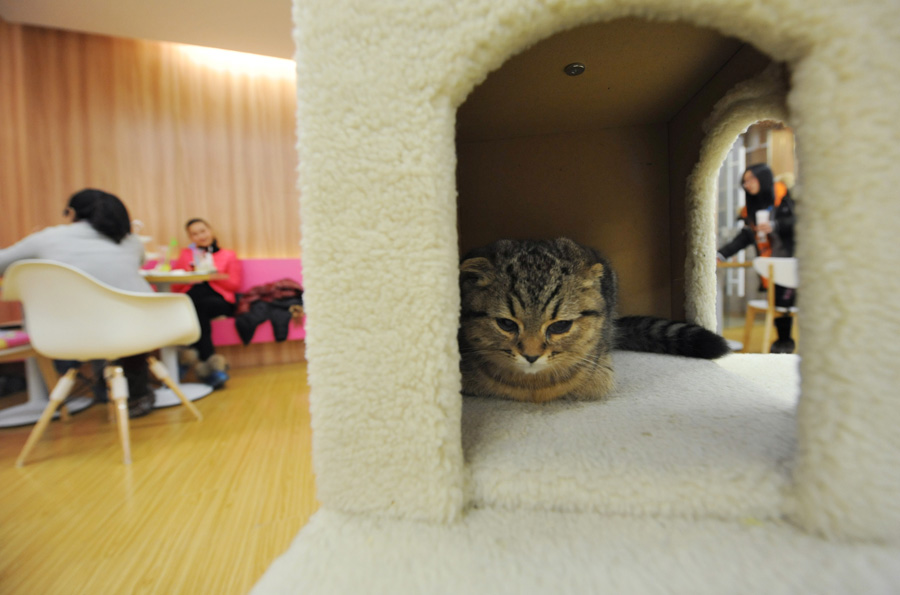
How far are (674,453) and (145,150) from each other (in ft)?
14.0

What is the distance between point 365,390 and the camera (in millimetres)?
554

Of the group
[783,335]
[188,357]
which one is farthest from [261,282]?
[783,335]

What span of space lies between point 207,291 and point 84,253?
1.25 meters

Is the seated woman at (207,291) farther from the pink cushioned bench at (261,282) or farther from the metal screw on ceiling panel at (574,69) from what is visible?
the metal screw on ceiling panel at (574,69)

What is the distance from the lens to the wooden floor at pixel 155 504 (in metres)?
0.79

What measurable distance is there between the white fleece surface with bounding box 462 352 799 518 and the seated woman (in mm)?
2393

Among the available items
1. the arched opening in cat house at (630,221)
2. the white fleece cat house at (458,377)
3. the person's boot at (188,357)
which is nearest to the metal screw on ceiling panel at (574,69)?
the arched opening in cat house at (630,221)

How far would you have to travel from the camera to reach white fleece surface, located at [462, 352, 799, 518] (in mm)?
567

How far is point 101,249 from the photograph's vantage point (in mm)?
1737

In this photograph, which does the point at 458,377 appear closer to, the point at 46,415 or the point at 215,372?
the point at 46,415

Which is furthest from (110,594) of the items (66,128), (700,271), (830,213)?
(66,128)

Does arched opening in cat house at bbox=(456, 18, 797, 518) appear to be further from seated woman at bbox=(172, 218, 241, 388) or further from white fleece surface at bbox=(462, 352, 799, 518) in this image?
seated woman at bbox=(172, 218, 241, 388)

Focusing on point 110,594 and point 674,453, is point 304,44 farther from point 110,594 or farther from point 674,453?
point 110,594

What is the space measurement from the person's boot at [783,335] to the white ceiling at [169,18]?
170 inches
